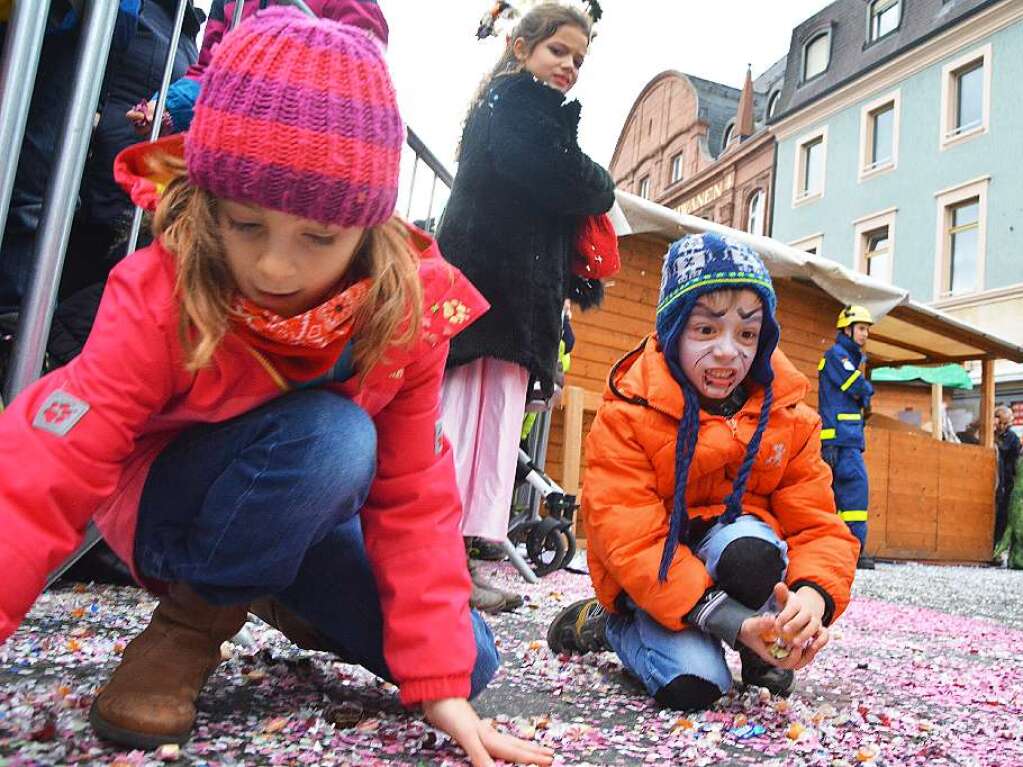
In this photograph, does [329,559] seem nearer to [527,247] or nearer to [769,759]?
[769,759]

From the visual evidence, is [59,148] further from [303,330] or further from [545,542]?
[545,542]

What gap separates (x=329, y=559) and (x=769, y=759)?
76 cm

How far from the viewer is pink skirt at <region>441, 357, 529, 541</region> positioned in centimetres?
288

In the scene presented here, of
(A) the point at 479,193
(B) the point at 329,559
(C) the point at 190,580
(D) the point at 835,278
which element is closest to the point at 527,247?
(A) the point at 479,193

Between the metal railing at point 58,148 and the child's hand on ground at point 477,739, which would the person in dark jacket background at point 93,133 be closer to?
the metal railing at point 58,148

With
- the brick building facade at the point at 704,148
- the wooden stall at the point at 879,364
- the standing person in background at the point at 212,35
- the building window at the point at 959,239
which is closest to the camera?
the standing person in background at the point at 212,35

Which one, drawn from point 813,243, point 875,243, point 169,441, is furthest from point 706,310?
point 813,243

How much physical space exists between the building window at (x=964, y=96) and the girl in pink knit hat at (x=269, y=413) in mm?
17022

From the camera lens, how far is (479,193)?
8.91 feet

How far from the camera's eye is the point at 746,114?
76.3 ft

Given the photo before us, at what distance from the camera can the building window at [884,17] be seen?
60.8 feet

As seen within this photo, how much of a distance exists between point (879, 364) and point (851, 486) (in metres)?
5.64

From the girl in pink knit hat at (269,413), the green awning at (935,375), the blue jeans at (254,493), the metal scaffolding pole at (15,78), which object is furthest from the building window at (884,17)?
the blue jeans at (254,493)

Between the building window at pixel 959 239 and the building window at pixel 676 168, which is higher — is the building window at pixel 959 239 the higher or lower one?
the lower one
